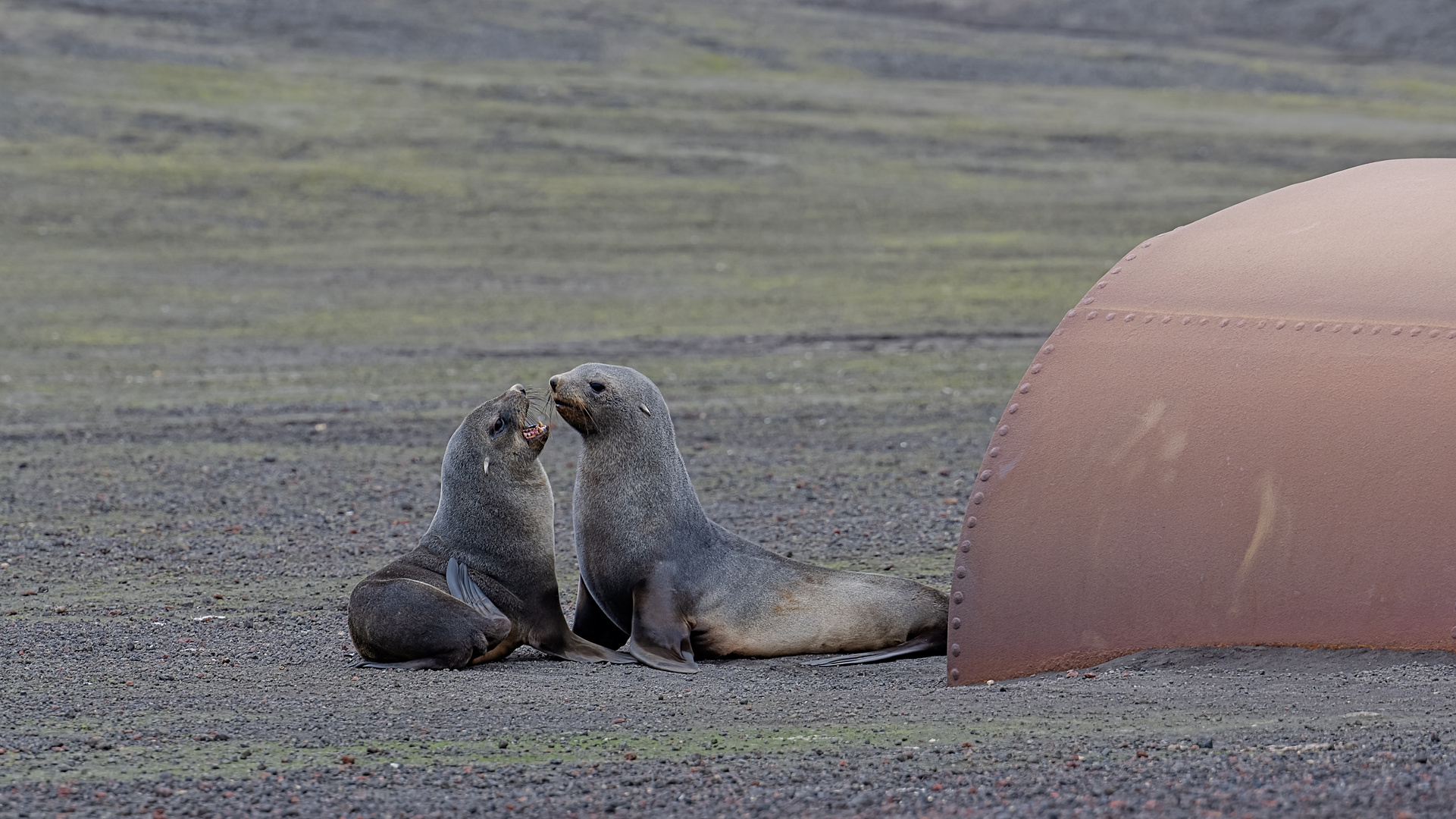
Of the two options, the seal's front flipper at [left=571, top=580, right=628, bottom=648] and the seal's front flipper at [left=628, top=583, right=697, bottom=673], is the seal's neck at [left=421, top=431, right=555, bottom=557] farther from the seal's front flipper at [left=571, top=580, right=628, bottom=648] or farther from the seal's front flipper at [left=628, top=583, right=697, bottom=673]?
the seal's front flipper at [left=628, top=583, right=697, bottom=673]

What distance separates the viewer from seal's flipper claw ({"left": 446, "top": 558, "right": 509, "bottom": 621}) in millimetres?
7098

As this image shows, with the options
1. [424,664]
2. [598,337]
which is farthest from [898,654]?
[598,337]

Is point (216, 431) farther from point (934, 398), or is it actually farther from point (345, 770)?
point (345, 770)

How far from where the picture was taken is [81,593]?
886 cm

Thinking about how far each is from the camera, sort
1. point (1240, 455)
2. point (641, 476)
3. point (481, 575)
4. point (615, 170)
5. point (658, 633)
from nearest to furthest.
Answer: point (1240, 455) < point (658, 633) < point (481, 575) < point (641, 476) < point (615, 170)

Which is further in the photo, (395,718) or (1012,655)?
(1012,655)

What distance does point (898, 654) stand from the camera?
7.22m

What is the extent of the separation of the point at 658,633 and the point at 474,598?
79 cm

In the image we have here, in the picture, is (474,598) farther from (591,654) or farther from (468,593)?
(591,654)

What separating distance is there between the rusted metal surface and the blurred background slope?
9.59m

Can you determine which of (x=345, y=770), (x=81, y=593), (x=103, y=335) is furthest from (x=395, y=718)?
(x=103, y=335)

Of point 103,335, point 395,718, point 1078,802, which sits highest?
point 1078,802

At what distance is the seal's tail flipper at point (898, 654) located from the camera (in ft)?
23.2

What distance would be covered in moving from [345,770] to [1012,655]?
260 cm
